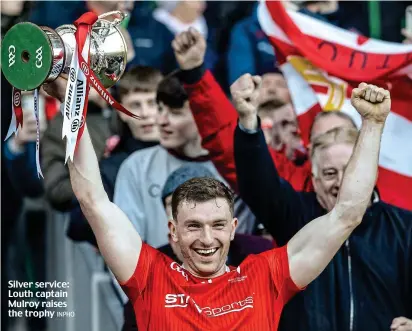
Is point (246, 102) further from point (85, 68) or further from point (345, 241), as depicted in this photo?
point (85, 68)

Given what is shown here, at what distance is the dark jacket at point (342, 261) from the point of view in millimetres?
4996

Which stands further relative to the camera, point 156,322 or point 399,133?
point 399,133

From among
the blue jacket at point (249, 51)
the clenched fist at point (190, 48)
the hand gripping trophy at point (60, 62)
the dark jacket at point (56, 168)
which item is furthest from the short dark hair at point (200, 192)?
the blue jacket at point (249, 51)

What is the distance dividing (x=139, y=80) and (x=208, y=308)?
234 centimetres

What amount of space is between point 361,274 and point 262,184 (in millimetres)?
666

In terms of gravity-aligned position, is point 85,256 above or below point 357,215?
above

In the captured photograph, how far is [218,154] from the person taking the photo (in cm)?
547

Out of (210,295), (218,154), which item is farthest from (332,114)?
(210,295)

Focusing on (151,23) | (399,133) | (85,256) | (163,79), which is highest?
(151,23)

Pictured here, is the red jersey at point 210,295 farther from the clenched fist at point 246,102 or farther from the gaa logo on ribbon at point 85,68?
the clenched fist at point 246,102

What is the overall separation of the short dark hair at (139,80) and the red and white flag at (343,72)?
760 millimetres

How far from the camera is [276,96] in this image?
6.32 metres

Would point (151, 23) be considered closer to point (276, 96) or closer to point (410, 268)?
point (276, 96)

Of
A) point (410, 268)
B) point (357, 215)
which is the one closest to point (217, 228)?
point (357, 215)
